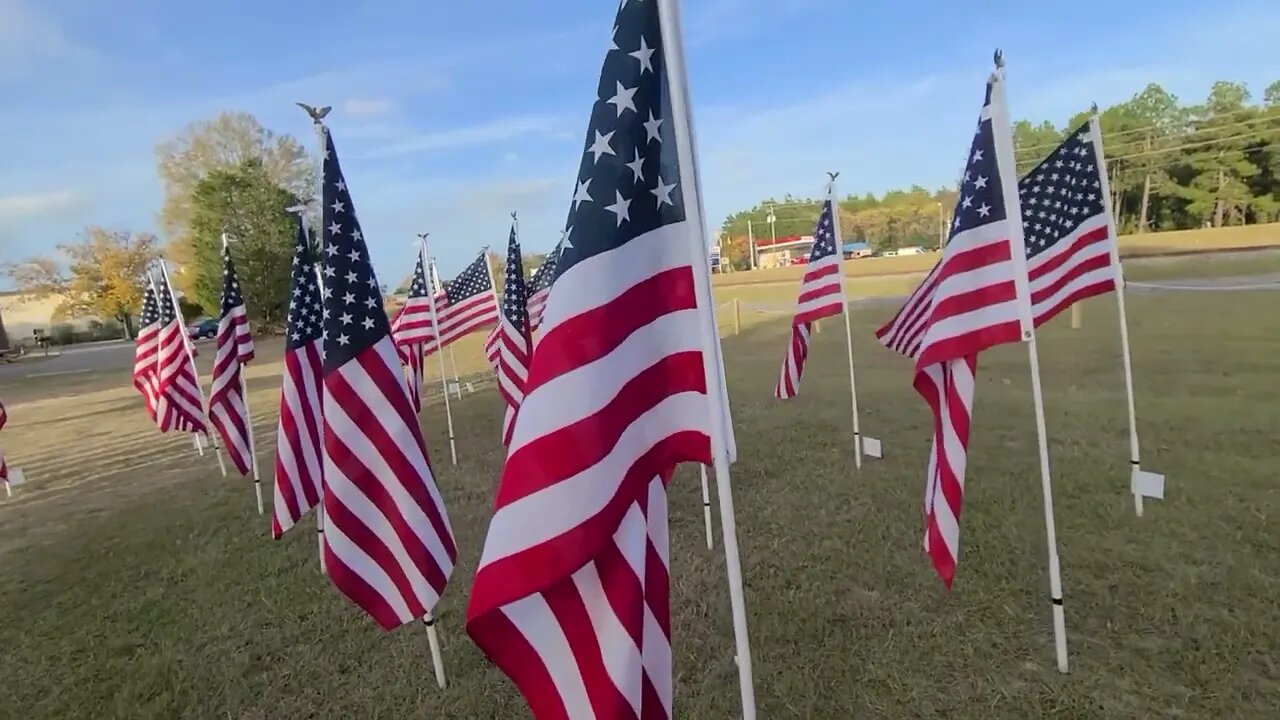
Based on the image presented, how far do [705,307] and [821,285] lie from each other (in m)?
5.29

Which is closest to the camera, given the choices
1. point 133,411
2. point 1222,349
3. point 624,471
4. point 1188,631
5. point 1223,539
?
point 624,471

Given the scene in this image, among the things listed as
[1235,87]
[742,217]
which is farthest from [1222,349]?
[742,217]

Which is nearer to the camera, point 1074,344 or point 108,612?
point 108,612

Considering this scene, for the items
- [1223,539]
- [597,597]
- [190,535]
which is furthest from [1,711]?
[1223,539]

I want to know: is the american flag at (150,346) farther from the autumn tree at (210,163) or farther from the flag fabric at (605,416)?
the autumn tree at (210,163)

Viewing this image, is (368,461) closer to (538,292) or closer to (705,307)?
(705,307)

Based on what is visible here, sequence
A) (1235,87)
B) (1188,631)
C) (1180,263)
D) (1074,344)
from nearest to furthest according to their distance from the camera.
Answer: (1188,631), (1074,344), (1180,263), (1235,87)

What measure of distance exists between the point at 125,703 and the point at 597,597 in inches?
140

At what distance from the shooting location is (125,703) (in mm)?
4109

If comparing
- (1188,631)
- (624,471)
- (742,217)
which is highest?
(742,217)

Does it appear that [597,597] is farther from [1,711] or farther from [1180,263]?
[1180,263]

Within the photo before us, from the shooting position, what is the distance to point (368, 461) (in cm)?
A: 347

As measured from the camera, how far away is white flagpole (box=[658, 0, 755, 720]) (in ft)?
6.60

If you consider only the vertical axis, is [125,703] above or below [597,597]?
below
